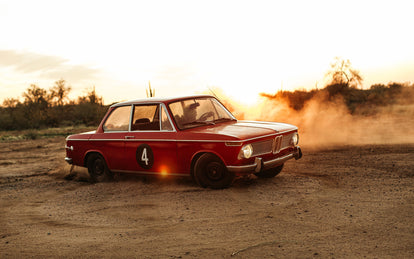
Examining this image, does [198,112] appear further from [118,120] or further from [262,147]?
[118,120]

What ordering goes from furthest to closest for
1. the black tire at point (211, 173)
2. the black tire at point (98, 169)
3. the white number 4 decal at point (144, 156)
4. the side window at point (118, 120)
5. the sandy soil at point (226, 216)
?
1. the black tire at point (98, 169)
2. the side window at point (118, 120)
3. the white number 4 decal at point (144, 156)
4. the black tire at point (211, 173)
5. the sandy soil at point (226, 216)

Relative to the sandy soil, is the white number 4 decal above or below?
above

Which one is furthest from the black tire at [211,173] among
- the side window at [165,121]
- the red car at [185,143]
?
the side window at [165,121]

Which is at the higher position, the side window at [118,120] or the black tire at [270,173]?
the side window at [118,120]

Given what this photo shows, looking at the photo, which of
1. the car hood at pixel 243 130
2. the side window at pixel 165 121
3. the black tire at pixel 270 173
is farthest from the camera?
the black tire at pixel 270 173

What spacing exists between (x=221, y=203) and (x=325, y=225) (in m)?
1.77

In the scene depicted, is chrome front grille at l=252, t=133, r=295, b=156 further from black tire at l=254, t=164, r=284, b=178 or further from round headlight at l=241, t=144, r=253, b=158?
black tire at l=254, t=164, r=284, b=178

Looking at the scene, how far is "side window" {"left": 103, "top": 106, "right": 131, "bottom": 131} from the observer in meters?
8.37

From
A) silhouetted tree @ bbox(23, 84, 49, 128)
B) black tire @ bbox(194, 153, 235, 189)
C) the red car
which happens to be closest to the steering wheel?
the red car

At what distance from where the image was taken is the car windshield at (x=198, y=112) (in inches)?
300

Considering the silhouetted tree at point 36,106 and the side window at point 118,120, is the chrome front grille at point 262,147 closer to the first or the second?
the side window at point 118,120

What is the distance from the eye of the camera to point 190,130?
734 centimetres

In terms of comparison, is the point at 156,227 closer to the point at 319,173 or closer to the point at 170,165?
the point at 170,165

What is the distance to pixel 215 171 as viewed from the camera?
7.03 metres
